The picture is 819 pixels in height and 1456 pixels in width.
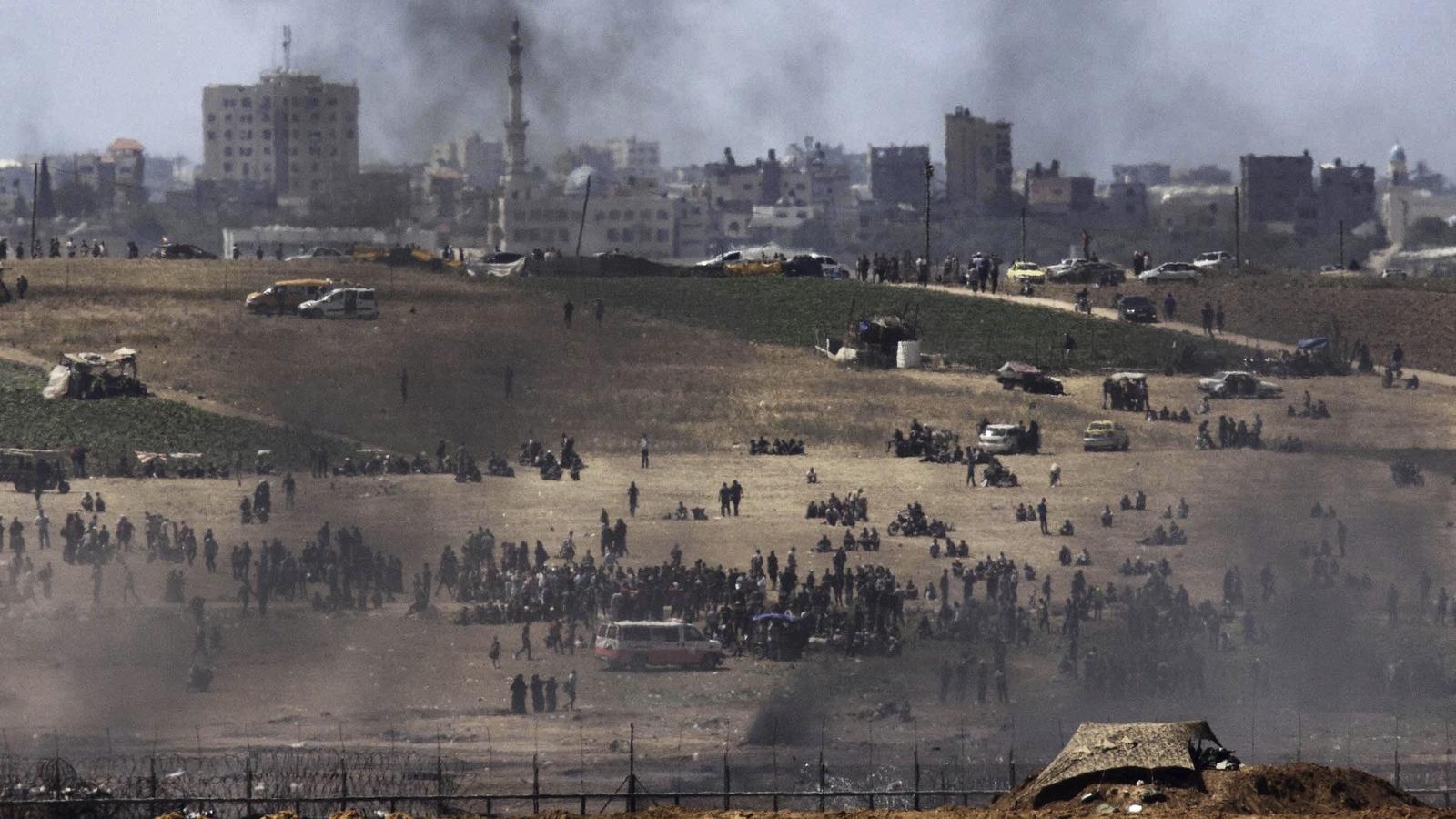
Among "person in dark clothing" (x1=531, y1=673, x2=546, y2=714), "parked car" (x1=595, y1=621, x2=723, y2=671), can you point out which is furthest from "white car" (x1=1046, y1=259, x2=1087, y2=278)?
"person in dark clothing" (x1=531, y1=673, x2=546, y2=714)

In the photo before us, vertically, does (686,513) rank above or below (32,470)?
below

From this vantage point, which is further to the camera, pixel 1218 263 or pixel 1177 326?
pixel 1218 263

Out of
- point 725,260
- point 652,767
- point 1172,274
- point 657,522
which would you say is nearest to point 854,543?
point 657,522

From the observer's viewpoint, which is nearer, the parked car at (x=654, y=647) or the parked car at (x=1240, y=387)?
the parked car at (x=654, y=647)

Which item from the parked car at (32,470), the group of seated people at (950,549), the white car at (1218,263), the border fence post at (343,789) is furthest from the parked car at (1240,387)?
the border fence post at (343,789)

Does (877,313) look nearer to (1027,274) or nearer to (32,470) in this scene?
(1027,274)

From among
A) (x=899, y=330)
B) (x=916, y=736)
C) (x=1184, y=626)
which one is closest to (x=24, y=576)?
(x=916, y=736)

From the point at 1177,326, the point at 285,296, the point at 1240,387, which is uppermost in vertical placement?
the point at 285,296

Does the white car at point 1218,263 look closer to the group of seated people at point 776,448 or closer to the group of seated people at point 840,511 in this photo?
the group of seated people at point 776,448
